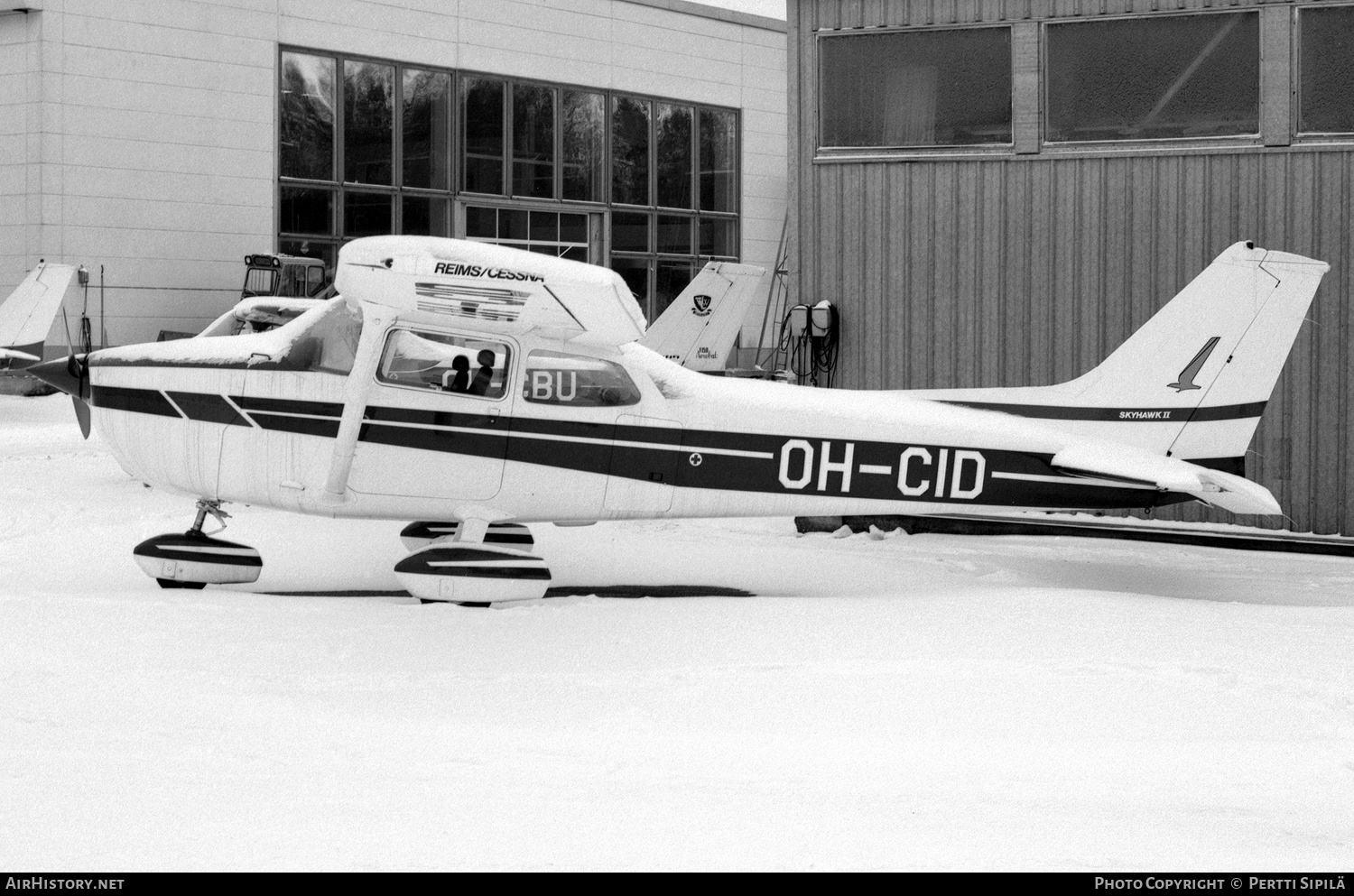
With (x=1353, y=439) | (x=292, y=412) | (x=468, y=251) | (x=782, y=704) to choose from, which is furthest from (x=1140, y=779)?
(x=1353, y=439)

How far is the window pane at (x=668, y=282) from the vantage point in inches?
1267

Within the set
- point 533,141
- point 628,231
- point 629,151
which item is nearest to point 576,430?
point 533,141

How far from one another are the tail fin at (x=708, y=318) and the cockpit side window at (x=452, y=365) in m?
9.17

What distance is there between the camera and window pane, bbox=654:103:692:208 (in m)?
31.8

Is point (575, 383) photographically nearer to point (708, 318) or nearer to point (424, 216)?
point (708, 318)

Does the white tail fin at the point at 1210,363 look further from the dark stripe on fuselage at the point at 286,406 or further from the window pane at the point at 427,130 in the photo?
the window pane at the point at 427,130

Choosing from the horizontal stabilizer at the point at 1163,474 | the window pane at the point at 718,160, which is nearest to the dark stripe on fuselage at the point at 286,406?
the horizontal stabilizer at the point at 1163,474

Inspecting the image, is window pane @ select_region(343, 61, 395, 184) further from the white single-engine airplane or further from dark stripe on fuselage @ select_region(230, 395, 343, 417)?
dark stripe on fuselage @ select_region(230, 395, 343, 417)

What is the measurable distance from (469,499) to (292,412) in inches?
43.7

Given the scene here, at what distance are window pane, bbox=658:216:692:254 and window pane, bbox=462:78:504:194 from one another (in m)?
4.47

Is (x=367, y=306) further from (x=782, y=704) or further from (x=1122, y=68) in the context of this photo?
(x=1122, y=68)

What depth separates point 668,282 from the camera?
32406mm

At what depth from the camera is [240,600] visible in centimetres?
755

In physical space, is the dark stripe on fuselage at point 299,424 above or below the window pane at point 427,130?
below
